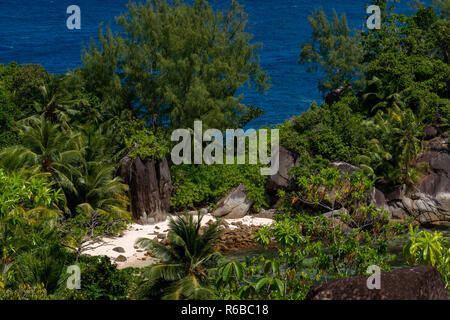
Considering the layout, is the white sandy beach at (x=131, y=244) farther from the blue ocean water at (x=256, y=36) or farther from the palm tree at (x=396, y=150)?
the blue ocean water at (x=256, y=36)

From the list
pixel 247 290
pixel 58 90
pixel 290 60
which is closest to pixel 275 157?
pixel 58 90

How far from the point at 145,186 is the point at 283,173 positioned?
32.4 ft

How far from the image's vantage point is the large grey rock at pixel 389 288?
10.8 metres

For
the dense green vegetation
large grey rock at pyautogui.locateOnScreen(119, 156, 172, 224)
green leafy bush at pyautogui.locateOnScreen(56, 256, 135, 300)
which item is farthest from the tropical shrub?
large grey rock at pyautogui.locateOnScreen(119, 156, 172, 224)

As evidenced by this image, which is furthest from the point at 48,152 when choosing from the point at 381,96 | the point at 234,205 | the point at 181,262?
the point at 381,96

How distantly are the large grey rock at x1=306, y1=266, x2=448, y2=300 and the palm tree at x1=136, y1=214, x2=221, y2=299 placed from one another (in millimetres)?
10644

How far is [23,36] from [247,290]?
100342 mm

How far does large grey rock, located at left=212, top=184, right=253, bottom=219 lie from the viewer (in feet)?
122

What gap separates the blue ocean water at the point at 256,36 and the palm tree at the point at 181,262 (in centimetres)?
5077

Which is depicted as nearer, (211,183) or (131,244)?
(131,244)

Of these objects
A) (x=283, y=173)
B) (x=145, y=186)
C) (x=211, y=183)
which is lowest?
(x=211, y=183)

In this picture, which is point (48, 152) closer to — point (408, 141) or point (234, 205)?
point (234, 205)

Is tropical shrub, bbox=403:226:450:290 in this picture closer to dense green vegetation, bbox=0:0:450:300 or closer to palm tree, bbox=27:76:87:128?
dense green vegetation, bbox=0:0:450:300

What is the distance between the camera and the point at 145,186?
3438 centimetres
